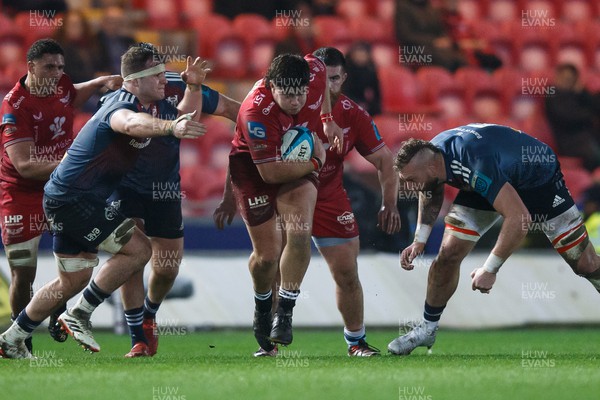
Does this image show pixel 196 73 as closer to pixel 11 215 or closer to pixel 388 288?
pixel 11 215

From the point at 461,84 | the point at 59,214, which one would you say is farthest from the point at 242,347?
the point at 461,84

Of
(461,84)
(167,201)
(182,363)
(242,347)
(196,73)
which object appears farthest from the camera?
(461,84)

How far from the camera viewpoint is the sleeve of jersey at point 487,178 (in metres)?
8.18

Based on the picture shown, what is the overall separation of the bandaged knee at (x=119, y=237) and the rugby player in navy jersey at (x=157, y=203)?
83 cm

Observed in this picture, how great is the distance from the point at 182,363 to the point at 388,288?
183 inches

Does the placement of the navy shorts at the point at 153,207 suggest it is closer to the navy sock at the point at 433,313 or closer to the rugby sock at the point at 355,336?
the rugby sock at the point at 355,336

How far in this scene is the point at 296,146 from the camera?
8430 millimetres

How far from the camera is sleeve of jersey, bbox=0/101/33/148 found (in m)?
9.40

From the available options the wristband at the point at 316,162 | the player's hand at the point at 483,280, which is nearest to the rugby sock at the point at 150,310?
the wristband at the point at 316,162

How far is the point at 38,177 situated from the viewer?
9281 millimetres

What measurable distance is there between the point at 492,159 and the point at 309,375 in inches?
88.4

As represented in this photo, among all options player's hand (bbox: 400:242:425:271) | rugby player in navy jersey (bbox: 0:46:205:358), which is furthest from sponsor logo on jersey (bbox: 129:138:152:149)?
player's hand (bbox: 400:242:425:271)

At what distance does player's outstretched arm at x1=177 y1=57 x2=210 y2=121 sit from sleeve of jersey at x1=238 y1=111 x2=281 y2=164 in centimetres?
46

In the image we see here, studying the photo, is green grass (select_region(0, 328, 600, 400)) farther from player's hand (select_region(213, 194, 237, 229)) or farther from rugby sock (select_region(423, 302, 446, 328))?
player's hand (select_region(213, 194, 237, 229))
